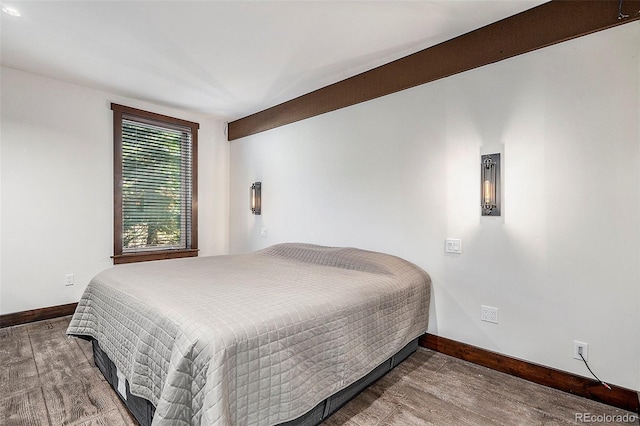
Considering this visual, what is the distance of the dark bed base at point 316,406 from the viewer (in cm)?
159

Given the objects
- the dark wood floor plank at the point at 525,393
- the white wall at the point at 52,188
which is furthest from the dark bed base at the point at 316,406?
the white wall at the point at 52,188

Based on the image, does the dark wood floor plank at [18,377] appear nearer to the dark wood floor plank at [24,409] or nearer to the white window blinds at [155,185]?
the dark wood floor plank at [24,409]

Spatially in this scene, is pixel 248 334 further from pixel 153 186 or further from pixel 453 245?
pixel 153 186

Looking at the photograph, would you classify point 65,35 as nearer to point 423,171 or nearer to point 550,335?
point 423,171

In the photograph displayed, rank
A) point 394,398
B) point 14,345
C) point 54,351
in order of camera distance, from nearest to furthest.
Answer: point 394,398
point 54,351
point 14,345

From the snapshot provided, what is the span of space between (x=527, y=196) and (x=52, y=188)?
14.9 ft

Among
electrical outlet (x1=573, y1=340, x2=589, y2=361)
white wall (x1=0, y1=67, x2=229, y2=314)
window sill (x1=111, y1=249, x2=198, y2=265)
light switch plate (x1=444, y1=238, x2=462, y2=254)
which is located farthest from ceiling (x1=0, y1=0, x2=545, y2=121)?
electrical outlet (x1=573, y1=340, x2=589, y2=361)

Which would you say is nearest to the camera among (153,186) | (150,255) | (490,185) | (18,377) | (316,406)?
(316,406)

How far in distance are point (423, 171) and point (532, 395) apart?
5.79 feet

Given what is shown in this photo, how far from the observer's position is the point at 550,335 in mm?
2141

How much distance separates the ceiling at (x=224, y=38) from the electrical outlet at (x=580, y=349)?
2285 millimetres

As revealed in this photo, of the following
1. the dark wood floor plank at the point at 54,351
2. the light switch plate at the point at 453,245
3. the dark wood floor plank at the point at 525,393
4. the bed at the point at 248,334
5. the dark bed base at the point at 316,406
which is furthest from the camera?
the light switch plate at the point at 453,245

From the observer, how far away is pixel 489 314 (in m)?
2.40

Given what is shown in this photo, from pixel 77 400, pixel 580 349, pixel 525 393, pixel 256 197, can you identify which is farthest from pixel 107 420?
pixel 256 197
